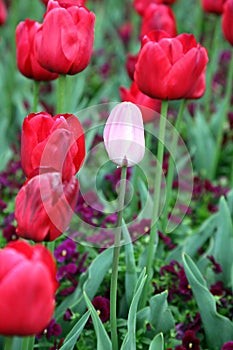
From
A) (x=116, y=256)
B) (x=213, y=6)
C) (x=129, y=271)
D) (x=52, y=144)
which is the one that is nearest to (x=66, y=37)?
(x=52, y=144)

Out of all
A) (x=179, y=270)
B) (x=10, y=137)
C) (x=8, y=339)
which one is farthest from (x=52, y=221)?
(x=10, y=137)

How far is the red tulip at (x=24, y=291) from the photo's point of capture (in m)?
0.78

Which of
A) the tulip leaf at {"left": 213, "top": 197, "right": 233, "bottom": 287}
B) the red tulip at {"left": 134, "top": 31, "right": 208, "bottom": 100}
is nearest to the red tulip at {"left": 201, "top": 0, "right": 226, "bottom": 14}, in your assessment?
the tulip leaf at {"left": 213, "top": 197, "right": 233, "bottom": 287}

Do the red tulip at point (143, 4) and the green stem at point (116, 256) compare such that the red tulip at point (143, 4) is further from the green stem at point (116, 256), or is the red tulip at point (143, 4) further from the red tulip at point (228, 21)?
the green stem at point (116, 256)

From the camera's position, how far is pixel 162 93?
4.49 feet

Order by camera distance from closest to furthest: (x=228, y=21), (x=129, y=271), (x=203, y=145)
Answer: (x=129, y=271)
(x=228, y=21)
(x=203, y=145)

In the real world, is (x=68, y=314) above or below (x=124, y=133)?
below

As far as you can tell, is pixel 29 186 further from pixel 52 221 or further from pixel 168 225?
pixel 168 225

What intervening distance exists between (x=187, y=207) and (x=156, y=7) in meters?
0.68

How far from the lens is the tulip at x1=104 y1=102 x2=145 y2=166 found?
114 cm

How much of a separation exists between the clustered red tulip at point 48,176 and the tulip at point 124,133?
0.20ft

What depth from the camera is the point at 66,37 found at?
1.39 metres

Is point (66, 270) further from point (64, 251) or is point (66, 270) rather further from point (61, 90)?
point (61, 90)

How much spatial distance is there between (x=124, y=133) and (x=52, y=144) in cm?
13
